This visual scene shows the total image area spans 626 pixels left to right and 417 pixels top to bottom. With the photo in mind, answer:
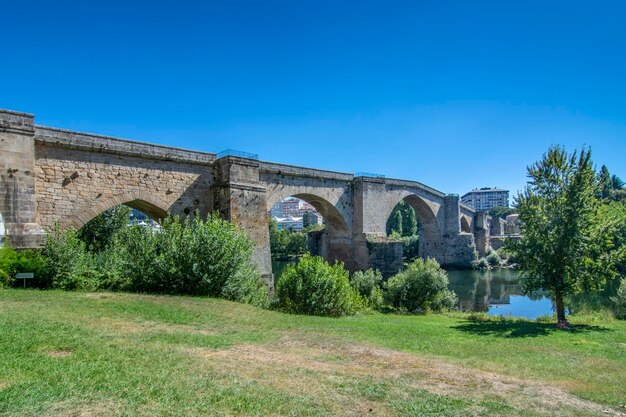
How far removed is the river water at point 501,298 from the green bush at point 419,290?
12.9 feet

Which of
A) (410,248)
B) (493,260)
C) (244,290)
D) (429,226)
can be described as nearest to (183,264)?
(244,290)

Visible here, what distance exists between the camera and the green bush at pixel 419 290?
21234 mm

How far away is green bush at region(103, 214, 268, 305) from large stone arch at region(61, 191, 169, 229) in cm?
214

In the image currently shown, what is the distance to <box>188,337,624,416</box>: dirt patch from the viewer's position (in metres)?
5.41

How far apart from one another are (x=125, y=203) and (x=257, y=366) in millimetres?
12940

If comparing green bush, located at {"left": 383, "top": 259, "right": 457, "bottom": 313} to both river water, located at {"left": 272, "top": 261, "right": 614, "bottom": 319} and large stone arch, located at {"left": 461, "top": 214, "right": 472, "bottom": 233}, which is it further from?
large stone arch, located at {"left": 461, "top": 214, "right": 472, "bottom": 233}

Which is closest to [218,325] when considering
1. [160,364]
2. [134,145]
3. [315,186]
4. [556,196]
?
[160,364]

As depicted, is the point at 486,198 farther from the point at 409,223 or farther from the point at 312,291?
the point at 312,291

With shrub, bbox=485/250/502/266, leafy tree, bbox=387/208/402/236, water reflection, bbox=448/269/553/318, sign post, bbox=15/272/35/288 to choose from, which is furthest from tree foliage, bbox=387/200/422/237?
sign post, bbox=15/272/35/288

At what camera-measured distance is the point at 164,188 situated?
1741 cm

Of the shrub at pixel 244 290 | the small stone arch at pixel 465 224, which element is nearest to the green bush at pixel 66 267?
the shrub at pixel 244 290

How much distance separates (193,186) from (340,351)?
12.5 m

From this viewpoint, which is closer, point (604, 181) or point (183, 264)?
point (183, 264)

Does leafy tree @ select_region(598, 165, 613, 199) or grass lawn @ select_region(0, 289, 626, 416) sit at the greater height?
leafy tree @ select_region(598, 165, 613, 199)
